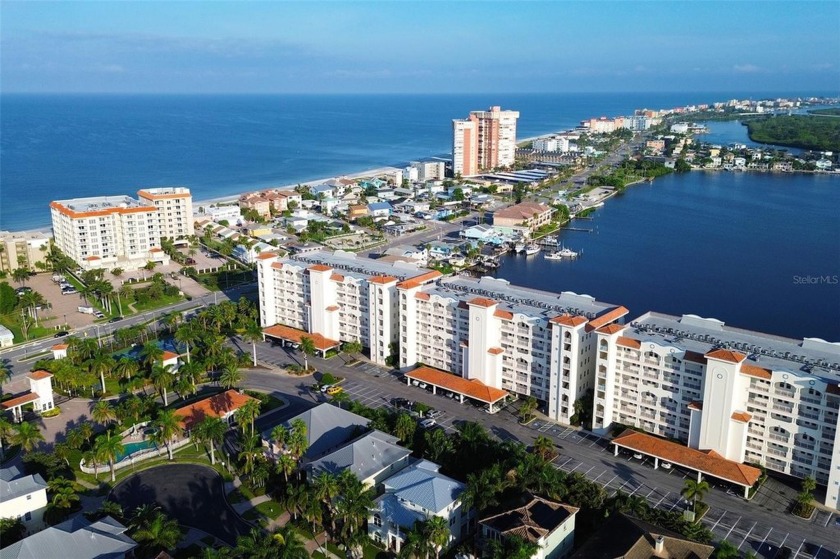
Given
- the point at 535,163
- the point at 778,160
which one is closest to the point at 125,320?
the point at 535,163

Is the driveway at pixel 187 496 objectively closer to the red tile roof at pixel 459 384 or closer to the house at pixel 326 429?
the house at pixel 326 429

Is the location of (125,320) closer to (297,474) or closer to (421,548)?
(297,474)

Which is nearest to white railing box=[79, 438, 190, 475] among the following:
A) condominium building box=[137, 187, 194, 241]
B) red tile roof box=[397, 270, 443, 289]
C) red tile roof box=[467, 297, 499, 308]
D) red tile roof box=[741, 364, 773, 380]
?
red tile roof box=[397, 270, 443, 289]

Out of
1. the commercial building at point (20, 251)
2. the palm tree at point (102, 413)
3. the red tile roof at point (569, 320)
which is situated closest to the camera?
the palm tree at point (102, 413)

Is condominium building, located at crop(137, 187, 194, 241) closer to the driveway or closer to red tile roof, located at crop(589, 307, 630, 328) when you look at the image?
the driveway

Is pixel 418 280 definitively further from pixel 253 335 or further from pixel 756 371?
pixel 756 371

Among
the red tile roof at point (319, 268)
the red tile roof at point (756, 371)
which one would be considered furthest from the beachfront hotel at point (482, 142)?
the red tile roof at point (756, 371)
